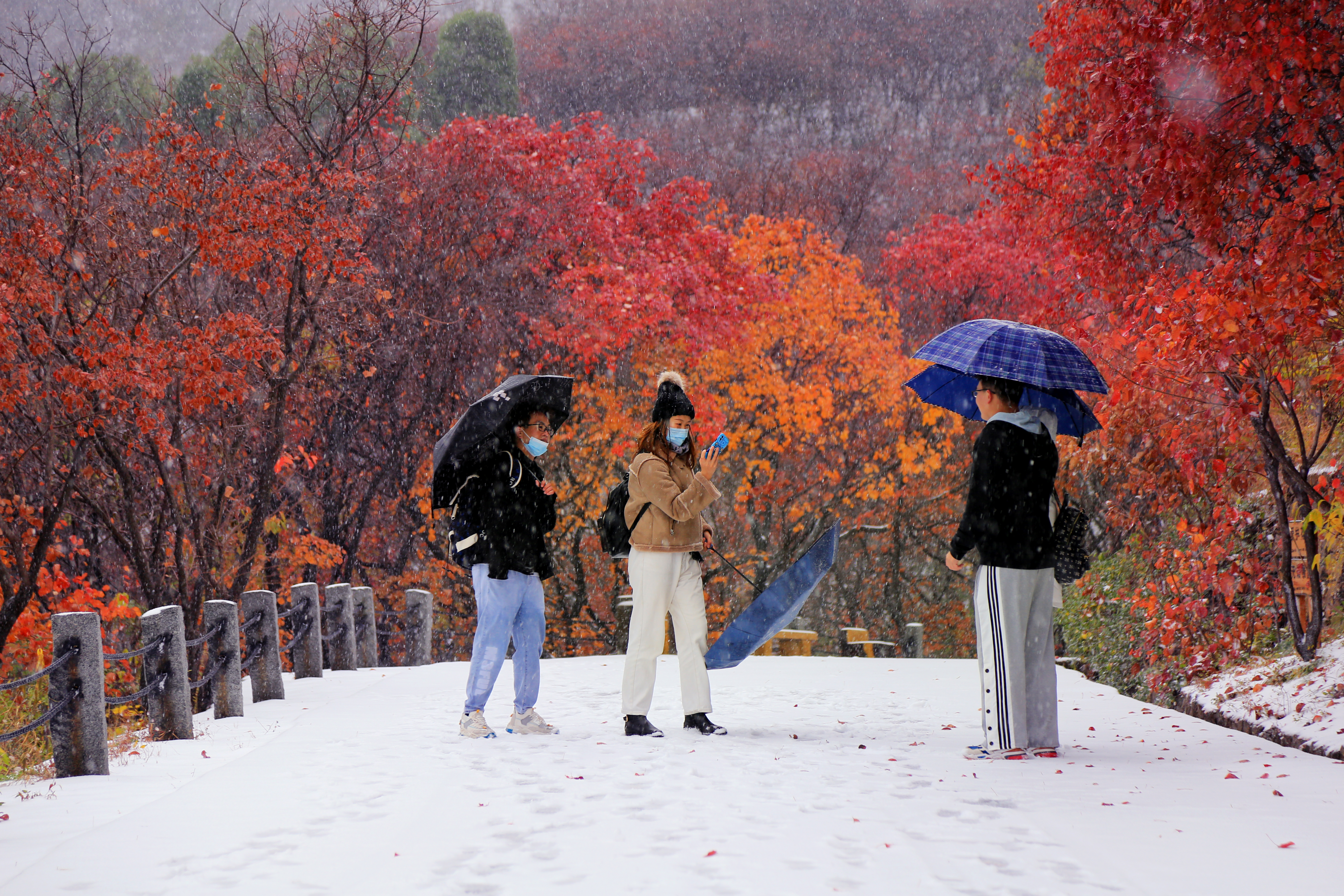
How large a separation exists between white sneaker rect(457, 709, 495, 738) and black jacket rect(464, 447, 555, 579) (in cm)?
88

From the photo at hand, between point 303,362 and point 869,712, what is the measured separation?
649cm

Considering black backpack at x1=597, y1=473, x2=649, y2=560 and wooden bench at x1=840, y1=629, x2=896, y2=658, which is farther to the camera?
wooden bench at x1=840, y1=629, x2=896, y2=658

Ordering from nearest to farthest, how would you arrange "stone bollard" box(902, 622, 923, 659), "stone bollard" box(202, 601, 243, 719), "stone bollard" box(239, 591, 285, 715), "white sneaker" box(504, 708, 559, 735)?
"white sneaker" box(504, 708, 559, 735) → "stone bollard" box(202, 601, 243, 719) → "stone bollard" box(239, 591, 285, 715) → "stone bollard" box(902, 622, 923, 659)

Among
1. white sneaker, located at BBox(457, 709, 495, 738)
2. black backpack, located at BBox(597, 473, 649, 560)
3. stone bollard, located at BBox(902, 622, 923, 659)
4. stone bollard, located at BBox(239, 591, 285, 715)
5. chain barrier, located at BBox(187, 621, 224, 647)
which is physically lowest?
stone bollard, located at BBox(902, 622, 923, 659)

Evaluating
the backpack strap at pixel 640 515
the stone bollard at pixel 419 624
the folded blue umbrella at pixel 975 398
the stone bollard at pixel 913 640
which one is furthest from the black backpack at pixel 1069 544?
the stone bollard at pixel 913 640

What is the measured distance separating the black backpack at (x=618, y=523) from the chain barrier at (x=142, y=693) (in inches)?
111

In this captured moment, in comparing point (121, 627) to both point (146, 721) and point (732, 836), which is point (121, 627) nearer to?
point (146, 721)

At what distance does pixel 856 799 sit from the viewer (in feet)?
16.1

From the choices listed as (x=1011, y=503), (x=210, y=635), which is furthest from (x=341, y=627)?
(x=1011, y=503)

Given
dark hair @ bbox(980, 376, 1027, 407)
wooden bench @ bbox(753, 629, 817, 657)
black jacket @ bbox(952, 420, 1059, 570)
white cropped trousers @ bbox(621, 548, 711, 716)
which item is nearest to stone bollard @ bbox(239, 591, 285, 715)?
white cropped trousers @ bbox(621, 548, 711, 716)

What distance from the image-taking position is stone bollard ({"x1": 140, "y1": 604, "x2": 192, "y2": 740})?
6.90 m

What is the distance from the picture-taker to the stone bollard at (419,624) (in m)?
12.7

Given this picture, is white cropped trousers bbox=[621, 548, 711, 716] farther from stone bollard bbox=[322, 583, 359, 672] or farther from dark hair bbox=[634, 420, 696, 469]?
stone bollard bbox=[322, 583, 359, 672]

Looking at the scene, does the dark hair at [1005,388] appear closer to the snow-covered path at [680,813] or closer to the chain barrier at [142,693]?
the snow-covered path at [680,813]
